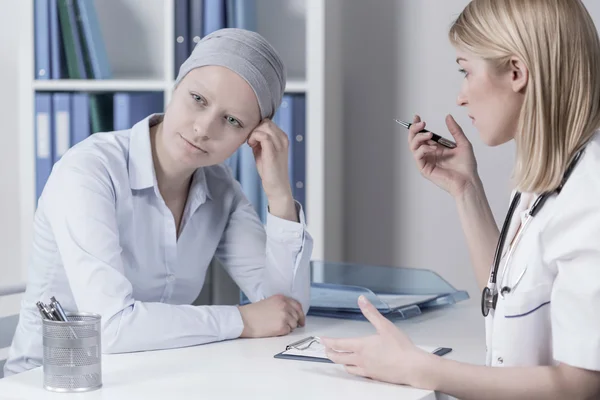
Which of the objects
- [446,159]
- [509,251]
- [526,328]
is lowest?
[526,328]

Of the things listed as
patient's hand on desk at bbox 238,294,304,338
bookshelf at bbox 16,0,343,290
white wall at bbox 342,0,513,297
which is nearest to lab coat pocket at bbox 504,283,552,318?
patient's hand on desk at bbox 238,294,304,338

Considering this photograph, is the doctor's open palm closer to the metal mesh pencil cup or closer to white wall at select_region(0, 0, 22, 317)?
the metal mesh pencil cup

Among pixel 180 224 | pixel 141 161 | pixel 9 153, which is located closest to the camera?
pixel 141 161

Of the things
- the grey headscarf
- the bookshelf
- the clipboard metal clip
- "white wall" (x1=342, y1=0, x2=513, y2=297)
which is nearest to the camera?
the clipboard metal clip

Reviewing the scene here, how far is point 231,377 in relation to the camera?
1.26m

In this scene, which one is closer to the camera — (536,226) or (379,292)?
(536,226)

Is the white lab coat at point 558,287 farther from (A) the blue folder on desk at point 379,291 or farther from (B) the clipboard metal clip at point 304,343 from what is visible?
(A) the blue folder on desk at point 379,291

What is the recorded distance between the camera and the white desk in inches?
46.0

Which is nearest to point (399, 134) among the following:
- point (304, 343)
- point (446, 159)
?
point (446, 159)

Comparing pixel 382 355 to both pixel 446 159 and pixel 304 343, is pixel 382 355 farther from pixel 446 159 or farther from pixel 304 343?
pixel 446 159

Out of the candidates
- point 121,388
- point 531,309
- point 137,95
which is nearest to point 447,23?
point 137,95

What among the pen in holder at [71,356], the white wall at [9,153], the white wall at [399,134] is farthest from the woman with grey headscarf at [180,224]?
the white wall at [9,153]

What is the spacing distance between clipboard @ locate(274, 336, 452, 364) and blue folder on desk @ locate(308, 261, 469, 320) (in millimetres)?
310

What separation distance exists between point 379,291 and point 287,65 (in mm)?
1078
